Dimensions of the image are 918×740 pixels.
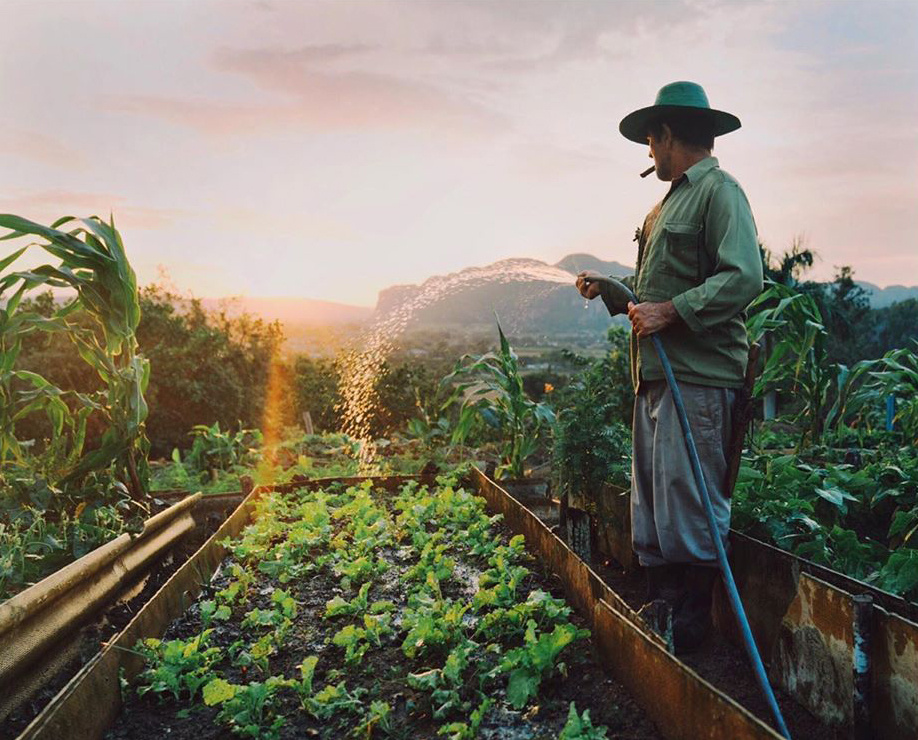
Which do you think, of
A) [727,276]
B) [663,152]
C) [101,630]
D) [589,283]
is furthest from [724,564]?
[101,630]

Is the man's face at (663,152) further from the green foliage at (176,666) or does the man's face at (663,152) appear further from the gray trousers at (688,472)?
the green foliage at (176,666)

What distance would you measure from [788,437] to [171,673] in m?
5.55

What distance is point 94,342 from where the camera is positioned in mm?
3936

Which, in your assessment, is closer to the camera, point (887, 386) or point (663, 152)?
point (663, 152)

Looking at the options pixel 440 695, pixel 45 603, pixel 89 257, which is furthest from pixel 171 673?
pixel 89 257

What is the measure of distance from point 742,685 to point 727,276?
146 centimetres

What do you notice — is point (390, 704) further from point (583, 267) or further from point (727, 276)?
→ point (583, 267)

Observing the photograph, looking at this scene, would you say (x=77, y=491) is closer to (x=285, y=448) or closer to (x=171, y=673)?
(x=171, y=673)

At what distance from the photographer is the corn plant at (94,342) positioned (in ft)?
11.8

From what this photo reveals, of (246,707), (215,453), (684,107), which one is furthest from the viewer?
(215,453)

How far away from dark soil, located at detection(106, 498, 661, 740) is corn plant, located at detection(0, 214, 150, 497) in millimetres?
1389

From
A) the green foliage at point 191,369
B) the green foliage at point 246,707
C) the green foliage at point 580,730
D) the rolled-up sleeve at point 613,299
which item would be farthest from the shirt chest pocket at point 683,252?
the green foliage at point 191,369

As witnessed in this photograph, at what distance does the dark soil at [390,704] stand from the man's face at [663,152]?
5.88 feet

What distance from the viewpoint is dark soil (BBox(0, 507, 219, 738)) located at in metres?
2.14
